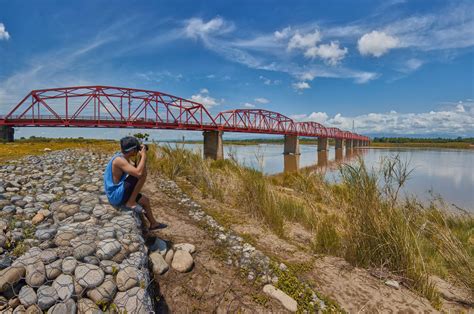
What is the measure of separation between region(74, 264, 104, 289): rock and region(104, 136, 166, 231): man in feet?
4.70

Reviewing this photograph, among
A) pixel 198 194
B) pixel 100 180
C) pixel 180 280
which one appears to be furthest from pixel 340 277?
pixel 100 180

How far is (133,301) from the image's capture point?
2074 mm

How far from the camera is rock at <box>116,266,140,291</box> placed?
2.21 meters

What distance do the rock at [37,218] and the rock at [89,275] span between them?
165 cm

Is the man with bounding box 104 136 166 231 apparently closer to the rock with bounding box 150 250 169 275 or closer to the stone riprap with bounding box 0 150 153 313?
the stone riprap with bounding box 0 150 153 313

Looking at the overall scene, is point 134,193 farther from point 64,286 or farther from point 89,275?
point 64,286

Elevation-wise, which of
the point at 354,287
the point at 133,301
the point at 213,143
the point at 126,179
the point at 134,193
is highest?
the point at 213,143

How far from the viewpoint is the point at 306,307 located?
263 cm

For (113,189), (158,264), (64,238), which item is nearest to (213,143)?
(113,189)

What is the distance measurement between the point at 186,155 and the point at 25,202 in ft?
17.5

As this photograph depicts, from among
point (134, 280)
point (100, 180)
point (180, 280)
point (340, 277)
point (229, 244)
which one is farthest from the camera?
point (100, 180)

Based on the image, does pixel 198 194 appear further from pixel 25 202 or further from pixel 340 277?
pixel 340 277

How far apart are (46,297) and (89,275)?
0.32 meters

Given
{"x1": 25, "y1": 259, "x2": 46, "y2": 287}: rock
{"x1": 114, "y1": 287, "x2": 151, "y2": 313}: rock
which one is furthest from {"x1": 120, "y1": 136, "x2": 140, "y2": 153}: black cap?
{"x1": 114, "y1": 287, "x2": 151, "y2": 313}: rock
